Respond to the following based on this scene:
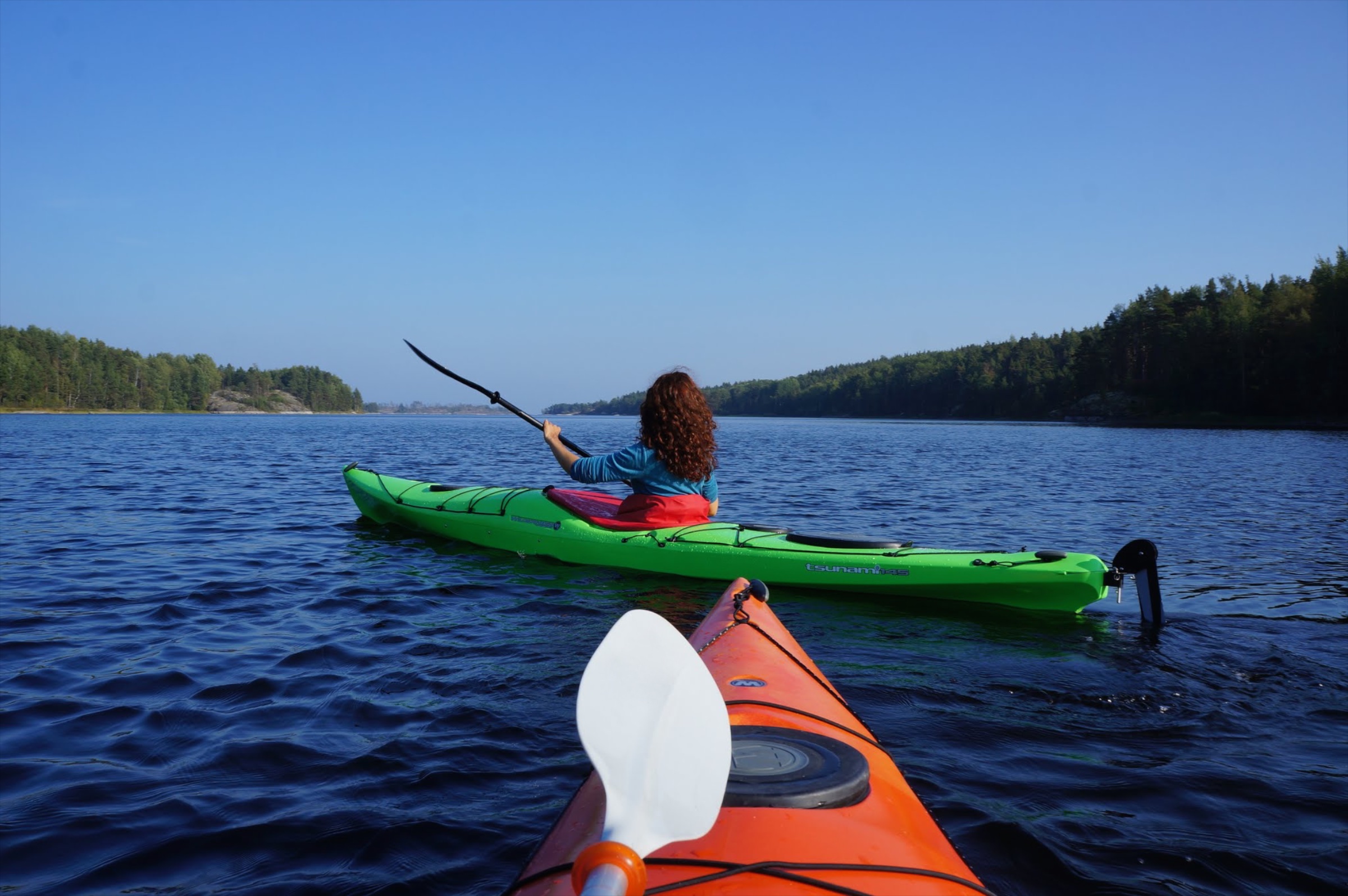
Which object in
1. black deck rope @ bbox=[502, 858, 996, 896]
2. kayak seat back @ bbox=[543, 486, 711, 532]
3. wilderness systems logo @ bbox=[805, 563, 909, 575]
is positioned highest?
kayak seat back @ bbox=[543, 486, 711, 532]

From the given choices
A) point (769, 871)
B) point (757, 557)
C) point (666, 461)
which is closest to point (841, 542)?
point (757, 557)

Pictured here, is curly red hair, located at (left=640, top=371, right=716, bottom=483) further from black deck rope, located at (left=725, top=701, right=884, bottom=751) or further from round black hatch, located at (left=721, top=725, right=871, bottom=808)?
round black hatch, located at (left=721, top=725, right=871, bottom=808)

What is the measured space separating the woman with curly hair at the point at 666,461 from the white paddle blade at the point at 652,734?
442cm

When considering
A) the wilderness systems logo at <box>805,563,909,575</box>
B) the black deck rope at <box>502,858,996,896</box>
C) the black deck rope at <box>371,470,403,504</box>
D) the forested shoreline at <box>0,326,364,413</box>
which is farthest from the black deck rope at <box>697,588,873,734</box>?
the forested shoreline at <box>0,326,364,413</box>

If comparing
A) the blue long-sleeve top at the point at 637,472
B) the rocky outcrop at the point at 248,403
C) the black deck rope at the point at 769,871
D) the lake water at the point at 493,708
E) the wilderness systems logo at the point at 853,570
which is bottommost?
the lake water at the point at 493,708

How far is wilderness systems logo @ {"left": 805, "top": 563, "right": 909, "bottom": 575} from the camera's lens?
6039 millimetres

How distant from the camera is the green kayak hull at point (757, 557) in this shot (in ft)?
18.6

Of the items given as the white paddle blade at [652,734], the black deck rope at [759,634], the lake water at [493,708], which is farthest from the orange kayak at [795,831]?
the lake water at [493,708]

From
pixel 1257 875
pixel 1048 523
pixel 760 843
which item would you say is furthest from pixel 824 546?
pixel 1048 523

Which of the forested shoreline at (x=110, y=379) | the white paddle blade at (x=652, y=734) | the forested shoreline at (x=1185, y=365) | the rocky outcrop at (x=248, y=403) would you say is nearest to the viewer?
the white paddle blade at (x=652, y=734)

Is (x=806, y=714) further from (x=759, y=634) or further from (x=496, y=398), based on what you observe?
(x=496, y=398)

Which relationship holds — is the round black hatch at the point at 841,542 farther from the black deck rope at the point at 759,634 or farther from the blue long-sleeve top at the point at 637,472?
the black deck rope at the point at 759,634

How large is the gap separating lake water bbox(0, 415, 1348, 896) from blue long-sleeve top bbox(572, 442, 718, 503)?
2.52ft

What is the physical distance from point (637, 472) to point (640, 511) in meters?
0.62
